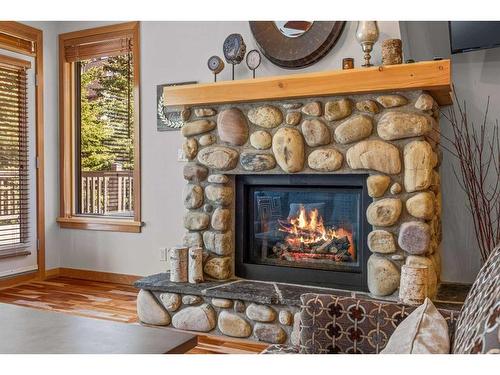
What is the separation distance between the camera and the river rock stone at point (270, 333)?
3.02 m

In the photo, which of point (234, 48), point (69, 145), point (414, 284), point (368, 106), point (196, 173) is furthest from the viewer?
point (69, 145)

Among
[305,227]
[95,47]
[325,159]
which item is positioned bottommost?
[305,227]

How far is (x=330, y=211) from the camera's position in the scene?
10.8 feet

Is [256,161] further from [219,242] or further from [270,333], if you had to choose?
[270,333]

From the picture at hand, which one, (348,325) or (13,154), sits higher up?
(13,154)

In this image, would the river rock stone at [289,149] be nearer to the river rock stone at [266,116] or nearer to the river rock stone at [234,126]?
the river rock stone at [266,116]

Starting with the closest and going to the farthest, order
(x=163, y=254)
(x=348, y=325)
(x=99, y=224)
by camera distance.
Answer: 1. (x=348, y=325)
2. (x=163, y=254)
3. (x=99, y=224)

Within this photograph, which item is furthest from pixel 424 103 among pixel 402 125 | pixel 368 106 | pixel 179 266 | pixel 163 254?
pixel 163 254

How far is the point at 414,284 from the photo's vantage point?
2.78 m

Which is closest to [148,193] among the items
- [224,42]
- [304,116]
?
[224,42]

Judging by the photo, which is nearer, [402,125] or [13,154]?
[402,125]

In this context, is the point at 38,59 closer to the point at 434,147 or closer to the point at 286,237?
the point at 286,237

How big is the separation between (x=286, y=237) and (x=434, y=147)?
3.74 feet

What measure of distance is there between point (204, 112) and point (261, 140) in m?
0.50
